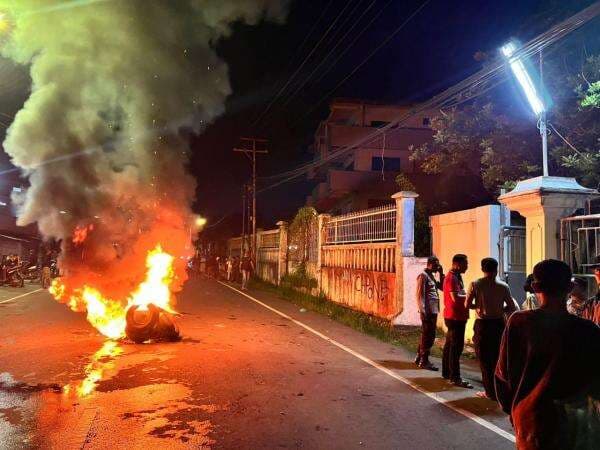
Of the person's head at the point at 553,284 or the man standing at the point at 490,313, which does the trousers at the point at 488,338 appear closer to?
the man standing at the point at 490,313

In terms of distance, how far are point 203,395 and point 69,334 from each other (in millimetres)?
5689

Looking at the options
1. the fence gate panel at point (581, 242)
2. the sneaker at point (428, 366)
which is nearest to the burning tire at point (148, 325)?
the sneaker at point (428, 366)

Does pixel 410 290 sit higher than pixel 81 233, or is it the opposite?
pixel 81 233

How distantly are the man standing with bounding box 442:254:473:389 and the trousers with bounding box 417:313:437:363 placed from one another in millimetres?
630

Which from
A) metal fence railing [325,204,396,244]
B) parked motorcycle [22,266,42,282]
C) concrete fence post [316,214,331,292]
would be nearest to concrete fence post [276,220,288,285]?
concrete fence post [316,214,331,292]

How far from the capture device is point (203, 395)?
19.7ft

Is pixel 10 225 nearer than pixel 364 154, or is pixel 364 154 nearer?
pixel 10 225

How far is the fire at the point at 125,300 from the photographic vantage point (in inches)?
410

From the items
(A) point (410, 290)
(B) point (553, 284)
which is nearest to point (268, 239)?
(A) point (410, 290)

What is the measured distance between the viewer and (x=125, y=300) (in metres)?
10.5

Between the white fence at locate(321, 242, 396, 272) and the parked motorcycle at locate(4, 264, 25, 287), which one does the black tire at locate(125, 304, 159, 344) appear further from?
the parked motorcycle at locate(4, 264, 25, 287)

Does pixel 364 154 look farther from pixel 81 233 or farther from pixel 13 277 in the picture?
pixel 81 233

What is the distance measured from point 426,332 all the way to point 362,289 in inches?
277

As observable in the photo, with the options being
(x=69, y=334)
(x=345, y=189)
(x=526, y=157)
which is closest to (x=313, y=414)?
(x=69, y=334)
